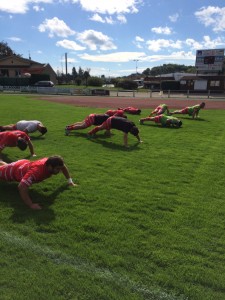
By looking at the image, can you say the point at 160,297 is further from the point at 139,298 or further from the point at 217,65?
the point at 217,65

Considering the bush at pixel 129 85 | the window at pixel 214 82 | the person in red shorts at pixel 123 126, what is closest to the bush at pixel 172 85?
the window at pixel 214 82

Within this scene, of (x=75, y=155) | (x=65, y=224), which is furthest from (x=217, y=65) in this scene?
(x=65, y=224)

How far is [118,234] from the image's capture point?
181 inches

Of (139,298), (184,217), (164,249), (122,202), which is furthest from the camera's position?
(122,202)

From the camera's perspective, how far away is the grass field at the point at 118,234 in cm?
362

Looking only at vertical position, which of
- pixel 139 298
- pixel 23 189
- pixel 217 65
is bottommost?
pixel 139 298

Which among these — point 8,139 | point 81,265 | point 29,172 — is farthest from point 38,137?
point 81,265

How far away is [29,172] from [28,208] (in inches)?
23.8

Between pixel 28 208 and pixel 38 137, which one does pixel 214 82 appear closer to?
pixel 38 137

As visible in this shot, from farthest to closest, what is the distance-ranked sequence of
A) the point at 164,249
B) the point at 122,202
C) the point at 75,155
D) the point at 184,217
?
the point at 75,155 < the point at 122,202 < the point at 184,217 < the point at 164,249

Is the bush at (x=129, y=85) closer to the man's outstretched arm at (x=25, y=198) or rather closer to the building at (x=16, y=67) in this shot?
the building at (x=16, y=67)

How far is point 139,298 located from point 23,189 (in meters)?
2.69

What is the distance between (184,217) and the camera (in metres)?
5.17

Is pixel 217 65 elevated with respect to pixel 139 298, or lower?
elevated
